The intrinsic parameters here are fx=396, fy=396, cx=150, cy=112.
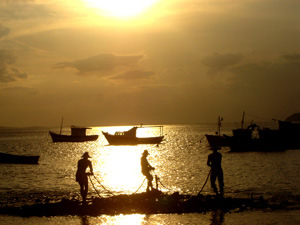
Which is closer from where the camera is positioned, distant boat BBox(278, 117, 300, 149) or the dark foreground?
the dark foreground

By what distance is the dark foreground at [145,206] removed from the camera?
52.2 ft

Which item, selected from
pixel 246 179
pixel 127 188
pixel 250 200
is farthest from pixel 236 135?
pixel 250 200

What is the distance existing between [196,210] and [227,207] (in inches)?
54.3

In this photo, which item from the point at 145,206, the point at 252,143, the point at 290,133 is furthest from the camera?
the point at 290,133

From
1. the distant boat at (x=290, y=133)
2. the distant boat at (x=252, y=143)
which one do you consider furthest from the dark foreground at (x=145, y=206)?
the distant boat at (x=290, y=133)

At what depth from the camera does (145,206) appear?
16297 millimetres

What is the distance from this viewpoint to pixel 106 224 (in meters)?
14.1

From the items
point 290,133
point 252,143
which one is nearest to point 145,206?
point 252,143

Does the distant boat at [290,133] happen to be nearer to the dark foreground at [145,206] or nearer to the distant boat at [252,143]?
the distant boat at [252,143]

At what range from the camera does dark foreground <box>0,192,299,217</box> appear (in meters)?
15.9

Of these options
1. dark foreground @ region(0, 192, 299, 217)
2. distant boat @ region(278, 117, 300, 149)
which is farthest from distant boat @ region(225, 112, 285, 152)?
dark foreground @ region(0, 192, 299, 217)

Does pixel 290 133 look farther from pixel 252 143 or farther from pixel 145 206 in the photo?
pixel 145 206

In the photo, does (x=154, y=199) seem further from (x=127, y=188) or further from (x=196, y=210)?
(x=127, y=188)

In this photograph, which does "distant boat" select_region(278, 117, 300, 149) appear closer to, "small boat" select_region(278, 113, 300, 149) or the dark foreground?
"small boat" select_region(278, 113, 300, 149)
